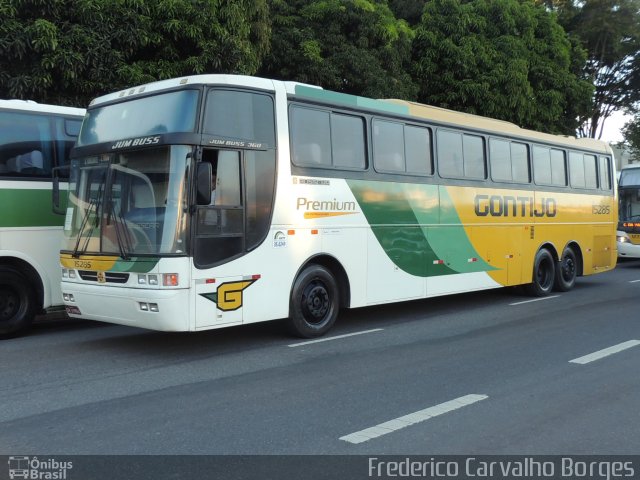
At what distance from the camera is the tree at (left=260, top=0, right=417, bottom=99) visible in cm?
1614

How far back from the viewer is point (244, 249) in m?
7.56

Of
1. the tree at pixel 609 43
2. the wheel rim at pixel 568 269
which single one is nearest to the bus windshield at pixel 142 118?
the wheel rim at pixel 568 269

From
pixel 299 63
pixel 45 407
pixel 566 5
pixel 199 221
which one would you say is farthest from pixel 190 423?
pixel 566 5

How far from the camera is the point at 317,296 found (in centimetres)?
859

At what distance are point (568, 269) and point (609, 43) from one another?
612 inches

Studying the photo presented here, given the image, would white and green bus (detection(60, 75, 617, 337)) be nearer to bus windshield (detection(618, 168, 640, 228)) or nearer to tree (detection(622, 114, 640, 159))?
bus windshield (detection(618, 168, 640, 228))

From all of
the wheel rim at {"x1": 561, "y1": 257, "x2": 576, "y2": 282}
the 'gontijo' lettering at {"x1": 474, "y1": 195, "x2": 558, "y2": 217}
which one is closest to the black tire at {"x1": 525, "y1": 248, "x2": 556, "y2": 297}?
the wheel rim at {"x1": 561, "y1": 257, "x2": 576, "y2": 282}

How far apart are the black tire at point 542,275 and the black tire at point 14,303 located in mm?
9089

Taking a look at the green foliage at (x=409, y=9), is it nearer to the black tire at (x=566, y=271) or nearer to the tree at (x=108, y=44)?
the tree at (x=108, y=44)

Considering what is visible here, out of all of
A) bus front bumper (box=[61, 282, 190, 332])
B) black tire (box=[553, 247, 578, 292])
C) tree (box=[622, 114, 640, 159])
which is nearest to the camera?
bus front bumper (box=[61, 282, 190, 332])

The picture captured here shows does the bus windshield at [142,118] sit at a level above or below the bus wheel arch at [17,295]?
above

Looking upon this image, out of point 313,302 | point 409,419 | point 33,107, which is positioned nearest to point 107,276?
point 313,302

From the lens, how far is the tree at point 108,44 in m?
10.8

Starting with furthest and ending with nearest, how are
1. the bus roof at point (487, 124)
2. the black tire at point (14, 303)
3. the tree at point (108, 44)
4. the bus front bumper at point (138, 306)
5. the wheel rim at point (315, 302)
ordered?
the tree at point (108, 44)
the bus roof at point (487, 124)
the black tire at point (14, 303)
the wheel rim at point (315, 302)
the bus front bumper at point (138, 306)
